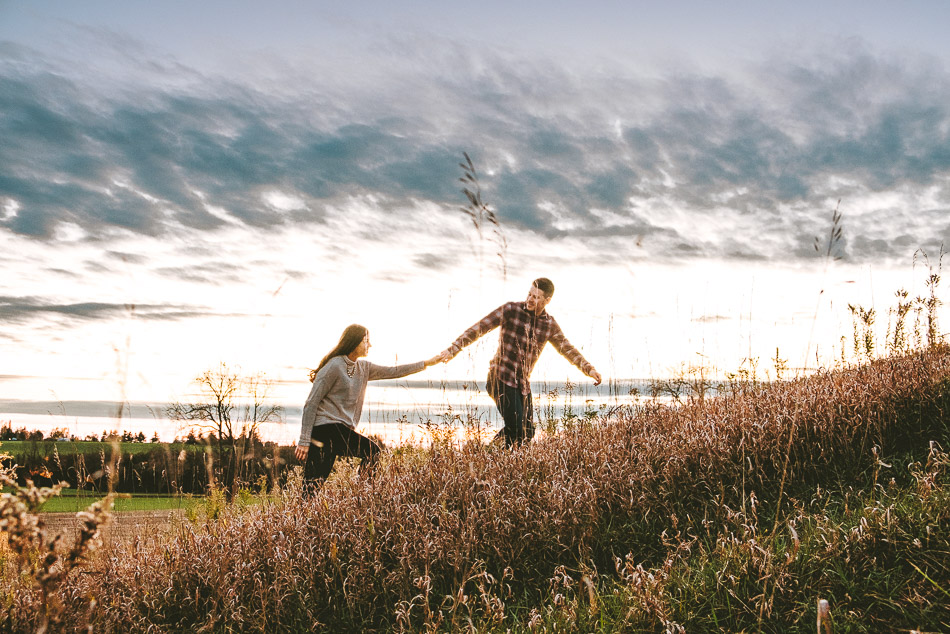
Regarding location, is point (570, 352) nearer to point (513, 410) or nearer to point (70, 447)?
point (513, 410)

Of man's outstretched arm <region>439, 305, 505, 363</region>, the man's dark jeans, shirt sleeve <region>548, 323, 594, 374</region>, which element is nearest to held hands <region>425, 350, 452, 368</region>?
man's outstretched arm <region>439, 305, 505, 363</region>

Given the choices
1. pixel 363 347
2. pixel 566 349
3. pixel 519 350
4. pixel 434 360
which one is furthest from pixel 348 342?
pixel 566 349

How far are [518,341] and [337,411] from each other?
2293 mm

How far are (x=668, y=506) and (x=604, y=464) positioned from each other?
572mm

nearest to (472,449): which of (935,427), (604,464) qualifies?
(604,464)

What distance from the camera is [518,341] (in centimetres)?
705

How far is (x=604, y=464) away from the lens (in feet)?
15.4

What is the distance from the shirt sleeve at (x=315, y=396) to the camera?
6.06 metres

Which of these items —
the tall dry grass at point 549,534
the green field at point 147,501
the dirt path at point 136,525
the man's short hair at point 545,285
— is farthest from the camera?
the man's short hair at point 545,285

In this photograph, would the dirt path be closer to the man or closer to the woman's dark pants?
the woman's dark pants

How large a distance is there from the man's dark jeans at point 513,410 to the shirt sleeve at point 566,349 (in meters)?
0.80

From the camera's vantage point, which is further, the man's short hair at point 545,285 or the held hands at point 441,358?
the man's short hair at point 545,285

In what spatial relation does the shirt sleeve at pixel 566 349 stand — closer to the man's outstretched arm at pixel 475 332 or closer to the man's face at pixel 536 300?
the man's face at pixel 536 300

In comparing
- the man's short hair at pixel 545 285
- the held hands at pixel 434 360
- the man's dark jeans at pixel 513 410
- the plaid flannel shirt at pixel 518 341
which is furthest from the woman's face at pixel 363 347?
the man's short hair at pixel 545 285
